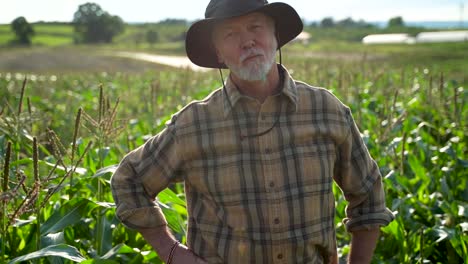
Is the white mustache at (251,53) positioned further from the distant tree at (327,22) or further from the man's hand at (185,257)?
the distant tree at (327,22)

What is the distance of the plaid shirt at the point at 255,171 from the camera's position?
2.29 meters

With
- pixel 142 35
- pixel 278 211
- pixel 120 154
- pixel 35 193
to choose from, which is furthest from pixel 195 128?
pixel 142 35

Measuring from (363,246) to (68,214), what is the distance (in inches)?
57.0

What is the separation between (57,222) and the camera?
281cm

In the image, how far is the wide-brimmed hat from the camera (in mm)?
2229

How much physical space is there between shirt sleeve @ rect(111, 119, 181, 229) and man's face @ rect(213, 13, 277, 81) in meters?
0.40

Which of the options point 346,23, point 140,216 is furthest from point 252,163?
point 346,23

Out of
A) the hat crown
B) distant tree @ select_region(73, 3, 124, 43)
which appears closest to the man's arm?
the hat crown

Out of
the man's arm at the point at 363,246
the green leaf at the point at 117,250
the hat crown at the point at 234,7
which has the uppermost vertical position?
the hat crown at the point at 234,7

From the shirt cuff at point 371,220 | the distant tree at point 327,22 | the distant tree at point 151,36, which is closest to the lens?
the shirt cuff at point 371,220

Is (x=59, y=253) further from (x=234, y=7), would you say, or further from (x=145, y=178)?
(x=234, y=7)

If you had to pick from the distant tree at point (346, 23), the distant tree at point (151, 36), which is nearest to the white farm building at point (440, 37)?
the distant tree at point (151, 36)

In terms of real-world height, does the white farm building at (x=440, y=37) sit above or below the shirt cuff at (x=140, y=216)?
below

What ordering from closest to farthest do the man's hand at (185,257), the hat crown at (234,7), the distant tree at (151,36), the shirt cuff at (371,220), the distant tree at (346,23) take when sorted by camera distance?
the hat crown at (234,7) → the man's hand at (185,257) → the shirt cuff at (371,220) → the distant tree at (151,36) → the distant tree at (346,23)
